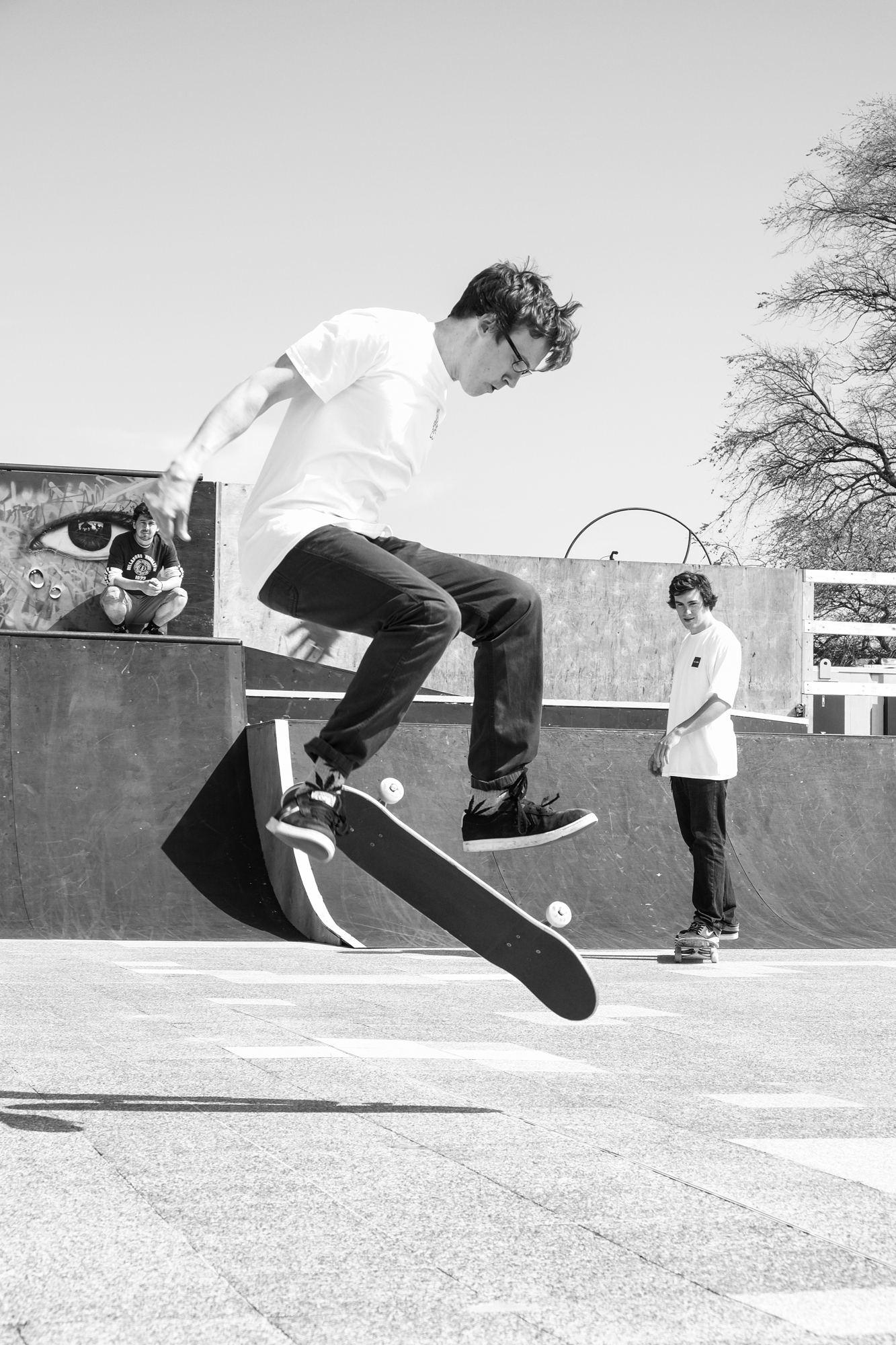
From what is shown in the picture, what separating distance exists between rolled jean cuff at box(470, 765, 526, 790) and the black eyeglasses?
1108 millimetres

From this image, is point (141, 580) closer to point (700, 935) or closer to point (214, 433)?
point (700, 935)

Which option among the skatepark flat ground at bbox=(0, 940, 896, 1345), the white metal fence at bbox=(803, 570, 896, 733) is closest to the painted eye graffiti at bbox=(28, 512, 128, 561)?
the white metal fence at bbox=(803, 570, 896, 733)

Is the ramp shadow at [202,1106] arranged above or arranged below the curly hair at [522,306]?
below

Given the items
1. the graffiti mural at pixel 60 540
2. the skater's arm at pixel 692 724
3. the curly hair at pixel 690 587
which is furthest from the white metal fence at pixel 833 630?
the skater's arm at pixel 692 724

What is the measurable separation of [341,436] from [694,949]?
4.87 metres

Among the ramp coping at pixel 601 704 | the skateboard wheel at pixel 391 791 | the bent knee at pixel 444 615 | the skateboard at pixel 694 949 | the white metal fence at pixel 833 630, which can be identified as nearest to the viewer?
the bent knee at pixel 444 615

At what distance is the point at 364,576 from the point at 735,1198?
176cm

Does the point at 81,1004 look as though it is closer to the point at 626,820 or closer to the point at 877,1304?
the point at 877,1304

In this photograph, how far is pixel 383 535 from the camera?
12.4 ft

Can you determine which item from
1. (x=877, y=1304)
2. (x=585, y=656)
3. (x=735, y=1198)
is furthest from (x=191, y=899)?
(x=585, y=656)

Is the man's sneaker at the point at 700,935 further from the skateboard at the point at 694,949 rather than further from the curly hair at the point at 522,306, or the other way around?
the curly hair at the point at 522,306

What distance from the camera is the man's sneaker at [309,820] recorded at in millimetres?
3389

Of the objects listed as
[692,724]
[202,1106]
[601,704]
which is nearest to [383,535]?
[202,1106]

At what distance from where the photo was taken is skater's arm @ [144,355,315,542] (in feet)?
10.8
